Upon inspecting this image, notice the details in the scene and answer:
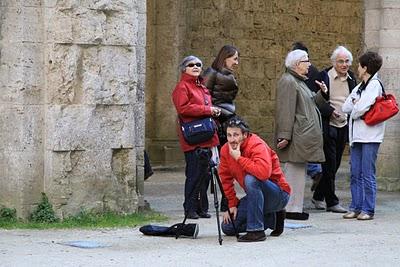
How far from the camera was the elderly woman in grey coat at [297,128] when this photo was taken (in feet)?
37.0

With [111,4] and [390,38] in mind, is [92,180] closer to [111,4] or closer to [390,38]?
[111,4]

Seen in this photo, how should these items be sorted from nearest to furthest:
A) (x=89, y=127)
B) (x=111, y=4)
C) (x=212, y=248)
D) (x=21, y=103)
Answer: (x=212, y=248), (x=21, y=103), (x=89, y=127), (x=111, y=4)

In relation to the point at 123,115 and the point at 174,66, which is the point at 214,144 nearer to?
the point at 123,115

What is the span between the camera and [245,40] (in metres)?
19.0

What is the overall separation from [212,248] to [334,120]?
11.1 ft

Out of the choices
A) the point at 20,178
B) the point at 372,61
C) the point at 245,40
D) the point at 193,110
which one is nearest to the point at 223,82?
the point at 193,110

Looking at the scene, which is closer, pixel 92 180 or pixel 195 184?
pixel 92 180

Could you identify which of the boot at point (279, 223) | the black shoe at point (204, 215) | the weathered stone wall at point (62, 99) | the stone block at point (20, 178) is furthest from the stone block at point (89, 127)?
the boot at point (279, 223)

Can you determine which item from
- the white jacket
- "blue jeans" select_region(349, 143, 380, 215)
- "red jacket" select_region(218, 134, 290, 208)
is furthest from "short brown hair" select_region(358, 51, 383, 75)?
"red jacket" select_region(218, 134, 290, 208)

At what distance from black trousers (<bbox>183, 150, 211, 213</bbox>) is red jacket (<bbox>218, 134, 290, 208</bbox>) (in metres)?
0.68

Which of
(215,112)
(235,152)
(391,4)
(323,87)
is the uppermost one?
(391,4)

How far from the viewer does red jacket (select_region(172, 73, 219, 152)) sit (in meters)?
10.9

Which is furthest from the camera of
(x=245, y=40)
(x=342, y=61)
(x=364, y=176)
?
(x=245, y=40)

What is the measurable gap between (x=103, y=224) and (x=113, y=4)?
2.10 metres
